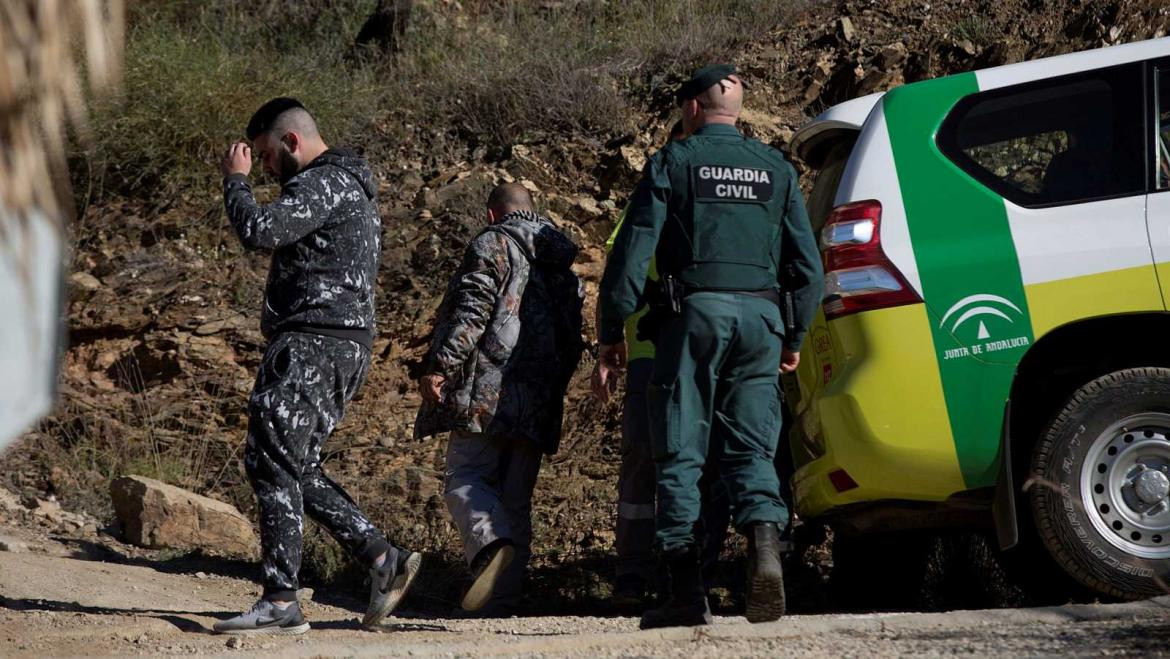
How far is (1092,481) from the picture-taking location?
5.01m

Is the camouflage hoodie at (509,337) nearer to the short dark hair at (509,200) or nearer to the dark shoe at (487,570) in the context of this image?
the short dark hair at (509,200)

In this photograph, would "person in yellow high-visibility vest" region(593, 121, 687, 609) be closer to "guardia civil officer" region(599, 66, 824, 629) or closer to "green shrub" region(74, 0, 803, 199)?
"guardia civil officer" region(599, 66, 824, 629)

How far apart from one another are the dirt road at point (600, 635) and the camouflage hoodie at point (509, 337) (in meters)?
0.90

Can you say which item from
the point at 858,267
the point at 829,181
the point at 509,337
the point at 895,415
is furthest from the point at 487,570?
the point at 829,181

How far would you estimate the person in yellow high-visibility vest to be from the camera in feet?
19.3

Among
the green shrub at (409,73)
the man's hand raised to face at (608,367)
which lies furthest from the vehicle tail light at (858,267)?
the green shrub at (409,73)

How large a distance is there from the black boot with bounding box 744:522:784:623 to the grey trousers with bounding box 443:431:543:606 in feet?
5.27

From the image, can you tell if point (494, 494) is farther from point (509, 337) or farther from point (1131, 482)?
point (1131, 482)

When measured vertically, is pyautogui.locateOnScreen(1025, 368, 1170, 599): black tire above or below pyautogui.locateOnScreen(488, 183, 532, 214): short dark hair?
below

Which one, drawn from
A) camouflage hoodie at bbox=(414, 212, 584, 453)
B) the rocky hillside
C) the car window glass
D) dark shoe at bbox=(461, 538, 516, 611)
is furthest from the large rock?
the car window glass

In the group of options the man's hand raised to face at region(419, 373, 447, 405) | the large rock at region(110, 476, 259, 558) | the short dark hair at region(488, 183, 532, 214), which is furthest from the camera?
the large rock at region(110, 476, 259, 558)

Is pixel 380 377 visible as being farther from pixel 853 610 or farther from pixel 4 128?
pixel 4 128

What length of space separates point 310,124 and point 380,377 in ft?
13.1

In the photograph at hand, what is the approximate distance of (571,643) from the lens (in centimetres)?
456
